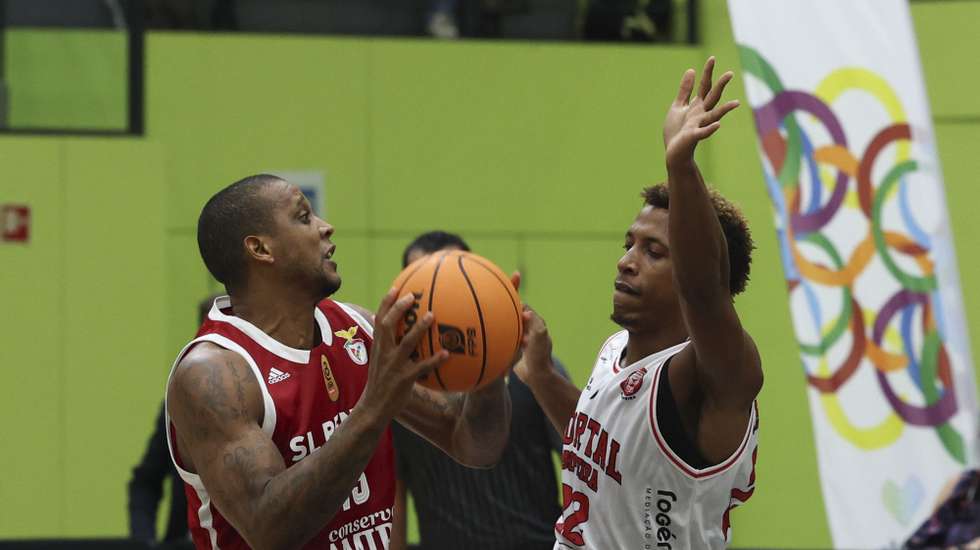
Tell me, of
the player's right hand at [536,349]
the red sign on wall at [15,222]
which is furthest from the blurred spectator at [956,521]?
the red sign on wall at [15,222]

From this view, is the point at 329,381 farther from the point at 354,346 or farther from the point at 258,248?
the point at 258,248

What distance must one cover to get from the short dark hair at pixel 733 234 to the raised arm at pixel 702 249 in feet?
1.25

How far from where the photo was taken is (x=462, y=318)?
11.6ft

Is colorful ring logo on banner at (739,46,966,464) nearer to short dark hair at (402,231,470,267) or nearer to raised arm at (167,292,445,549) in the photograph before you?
short dark hair at (402,231,470,267)

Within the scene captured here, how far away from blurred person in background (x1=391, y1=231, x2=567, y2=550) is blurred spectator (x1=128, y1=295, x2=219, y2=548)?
137 centimetres

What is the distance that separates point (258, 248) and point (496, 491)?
1940 millimetres

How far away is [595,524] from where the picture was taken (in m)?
4.04

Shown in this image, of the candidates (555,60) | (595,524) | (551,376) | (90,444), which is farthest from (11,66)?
(595,524)

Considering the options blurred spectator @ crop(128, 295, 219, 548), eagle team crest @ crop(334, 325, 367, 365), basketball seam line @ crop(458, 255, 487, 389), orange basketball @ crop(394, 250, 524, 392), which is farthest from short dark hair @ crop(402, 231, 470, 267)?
basketball seam line @ crop(458, 255, 487, 389)

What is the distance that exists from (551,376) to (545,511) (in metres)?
1.17

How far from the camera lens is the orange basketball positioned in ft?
11.5

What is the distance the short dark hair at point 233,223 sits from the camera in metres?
3.98

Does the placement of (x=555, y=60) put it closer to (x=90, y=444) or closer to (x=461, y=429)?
(x=90, y=444)

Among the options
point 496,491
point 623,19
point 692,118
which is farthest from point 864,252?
point 623,19
